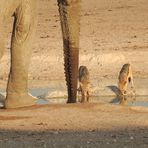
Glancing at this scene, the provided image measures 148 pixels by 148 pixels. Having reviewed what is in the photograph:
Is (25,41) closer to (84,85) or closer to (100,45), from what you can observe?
(84,85)

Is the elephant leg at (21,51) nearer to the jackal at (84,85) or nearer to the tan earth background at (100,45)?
the jackal at (84,85)

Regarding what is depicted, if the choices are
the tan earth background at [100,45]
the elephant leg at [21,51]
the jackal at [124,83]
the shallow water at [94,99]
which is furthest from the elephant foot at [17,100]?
the tan earth background at [100,45]

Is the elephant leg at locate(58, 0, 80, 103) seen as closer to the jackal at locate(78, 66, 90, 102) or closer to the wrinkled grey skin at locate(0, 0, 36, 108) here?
the wrinkled grey skin at locate(0, 0, 36, 108)

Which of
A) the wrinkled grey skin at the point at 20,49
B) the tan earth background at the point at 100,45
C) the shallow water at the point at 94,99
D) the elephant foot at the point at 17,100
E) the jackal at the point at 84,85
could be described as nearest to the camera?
the wrinkled grey skin at the point at 20,49

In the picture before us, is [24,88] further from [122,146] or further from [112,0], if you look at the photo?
[112,0]

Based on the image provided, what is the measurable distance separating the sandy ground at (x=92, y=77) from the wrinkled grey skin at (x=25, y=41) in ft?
1.20

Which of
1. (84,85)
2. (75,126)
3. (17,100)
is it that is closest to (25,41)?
(17,100)

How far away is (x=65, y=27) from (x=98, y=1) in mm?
19471

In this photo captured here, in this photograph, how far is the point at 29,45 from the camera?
10.4m

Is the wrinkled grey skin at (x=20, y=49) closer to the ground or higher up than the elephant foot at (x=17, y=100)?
higher up

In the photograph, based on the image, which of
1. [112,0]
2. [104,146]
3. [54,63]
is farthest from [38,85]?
[112,0]

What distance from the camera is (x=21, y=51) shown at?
1028 centimetres

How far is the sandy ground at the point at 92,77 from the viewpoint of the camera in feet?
26.7

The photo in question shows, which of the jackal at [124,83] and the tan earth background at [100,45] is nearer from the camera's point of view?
the jackal at [124,83]
